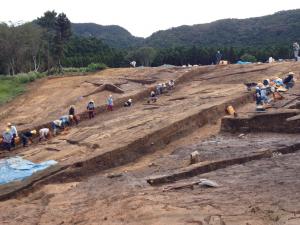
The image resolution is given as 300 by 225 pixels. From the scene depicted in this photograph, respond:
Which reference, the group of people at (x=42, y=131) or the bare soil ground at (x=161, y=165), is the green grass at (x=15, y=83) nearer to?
the bare soil ground at (x=161, y=165)

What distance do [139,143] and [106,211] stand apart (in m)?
6.83

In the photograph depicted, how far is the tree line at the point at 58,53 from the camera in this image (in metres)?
39.9

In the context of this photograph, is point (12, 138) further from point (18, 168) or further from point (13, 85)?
point (13, 85)

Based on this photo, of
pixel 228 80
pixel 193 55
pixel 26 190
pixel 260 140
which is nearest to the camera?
pixel 26 190


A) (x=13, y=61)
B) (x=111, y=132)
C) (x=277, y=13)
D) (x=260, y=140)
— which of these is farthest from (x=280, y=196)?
(x=277, y=13)

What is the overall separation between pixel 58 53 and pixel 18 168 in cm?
2604

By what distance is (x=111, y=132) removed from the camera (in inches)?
739

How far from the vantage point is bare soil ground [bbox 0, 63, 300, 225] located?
8977 millimetres

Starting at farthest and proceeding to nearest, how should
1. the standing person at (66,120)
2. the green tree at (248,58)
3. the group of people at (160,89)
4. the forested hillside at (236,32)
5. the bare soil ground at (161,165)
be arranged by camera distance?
the forested hillside at (236,32), the green tree at (248,58), the group of people at (160,89), the standing person at (66,120), the bare soil ground at (161,165)

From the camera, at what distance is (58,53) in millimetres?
40531

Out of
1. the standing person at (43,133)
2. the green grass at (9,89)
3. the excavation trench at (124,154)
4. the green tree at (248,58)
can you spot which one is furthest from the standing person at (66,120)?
the green tree at (248,58)

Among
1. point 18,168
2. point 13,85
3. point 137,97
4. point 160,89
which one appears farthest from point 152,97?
point 13,85

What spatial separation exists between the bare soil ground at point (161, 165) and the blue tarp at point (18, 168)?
0.70m

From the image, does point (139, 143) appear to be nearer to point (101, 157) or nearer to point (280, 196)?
point (101, 157)
